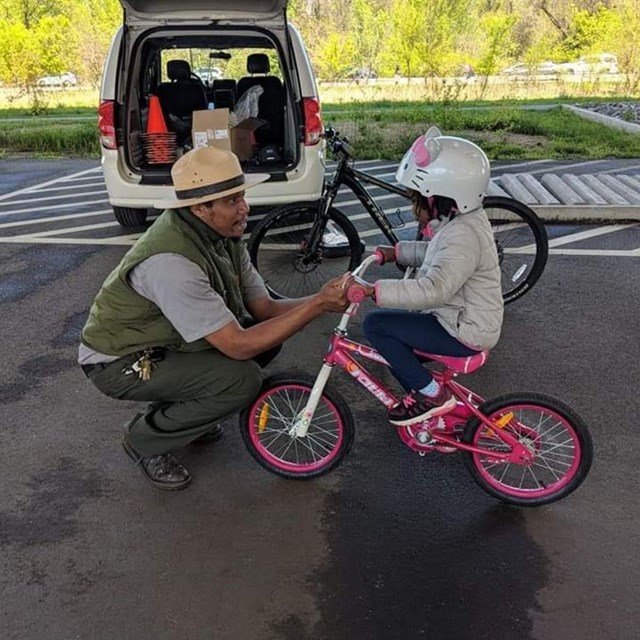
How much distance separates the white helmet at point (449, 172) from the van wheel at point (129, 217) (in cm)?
449

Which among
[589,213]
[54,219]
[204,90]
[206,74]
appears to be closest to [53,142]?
[206,74]

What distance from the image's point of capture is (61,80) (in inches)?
1155

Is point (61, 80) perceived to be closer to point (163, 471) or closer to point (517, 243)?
point (517, 243)

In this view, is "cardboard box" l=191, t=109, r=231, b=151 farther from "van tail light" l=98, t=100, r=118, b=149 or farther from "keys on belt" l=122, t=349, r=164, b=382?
"keys on belt" l=122, t=349, r=164, b=382

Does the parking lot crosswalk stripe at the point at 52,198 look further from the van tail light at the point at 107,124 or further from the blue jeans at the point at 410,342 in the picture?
the blue jeans at the point at 410,342

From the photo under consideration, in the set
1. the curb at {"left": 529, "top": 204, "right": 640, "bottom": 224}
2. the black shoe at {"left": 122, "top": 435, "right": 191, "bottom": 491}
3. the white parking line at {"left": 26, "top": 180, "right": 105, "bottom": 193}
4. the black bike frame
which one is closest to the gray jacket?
the black shoe at {"left": 122, "top": 435, "right": 191, "bottom": 491}

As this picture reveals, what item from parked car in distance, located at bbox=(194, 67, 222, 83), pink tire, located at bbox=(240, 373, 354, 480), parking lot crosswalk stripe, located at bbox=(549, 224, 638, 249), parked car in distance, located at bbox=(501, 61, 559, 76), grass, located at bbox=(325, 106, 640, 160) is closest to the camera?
pink tire, located at bbox=(240, 373, 354, 480)

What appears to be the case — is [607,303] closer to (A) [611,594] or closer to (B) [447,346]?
(B) [447,346]

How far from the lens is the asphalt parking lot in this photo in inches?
86.7

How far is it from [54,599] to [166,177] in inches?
156

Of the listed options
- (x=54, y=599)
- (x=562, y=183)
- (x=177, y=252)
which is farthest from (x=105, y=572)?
(x=562, y=183)

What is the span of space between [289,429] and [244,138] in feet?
13.4

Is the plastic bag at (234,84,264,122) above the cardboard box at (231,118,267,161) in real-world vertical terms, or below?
above

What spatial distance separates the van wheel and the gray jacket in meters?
4.53
